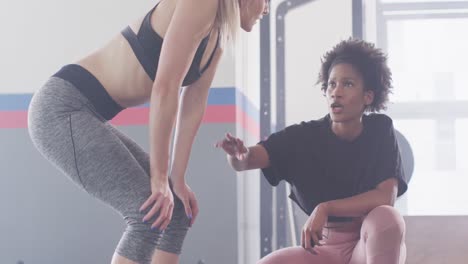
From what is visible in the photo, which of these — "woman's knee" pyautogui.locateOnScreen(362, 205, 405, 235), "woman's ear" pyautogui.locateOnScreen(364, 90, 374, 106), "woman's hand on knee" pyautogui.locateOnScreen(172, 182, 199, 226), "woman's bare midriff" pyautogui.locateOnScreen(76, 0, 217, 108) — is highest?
"woman's bare midriff" pyautogui.locateOnScreen(76, 0, 217, 108)

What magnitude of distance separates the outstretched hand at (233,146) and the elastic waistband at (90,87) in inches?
13.7

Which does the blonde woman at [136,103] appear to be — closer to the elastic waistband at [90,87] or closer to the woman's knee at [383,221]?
the elastic waistband at [90,87]

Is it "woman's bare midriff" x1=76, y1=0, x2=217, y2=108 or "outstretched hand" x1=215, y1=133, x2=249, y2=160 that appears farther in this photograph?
"outstretched hand" x1=215, y1=133, x2=249, y2=160

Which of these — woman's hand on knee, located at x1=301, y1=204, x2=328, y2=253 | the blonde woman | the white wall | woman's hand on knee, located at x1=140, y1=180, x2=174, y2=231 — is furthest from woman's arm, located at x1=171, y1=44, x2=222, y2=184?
the white wall

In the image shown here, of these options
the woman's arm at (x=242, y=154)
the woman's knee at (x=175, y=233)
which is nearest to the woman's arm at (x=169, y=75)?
the woman's knee at (x=175, y=233)

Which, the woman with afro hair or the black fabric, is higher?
the black fabric

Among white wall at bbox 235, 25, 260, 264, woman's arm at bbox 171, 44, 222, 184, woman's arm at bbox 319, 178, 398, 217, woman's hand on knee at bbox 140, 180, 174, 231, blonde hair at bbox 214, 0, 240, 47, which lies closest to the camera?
woman's hand on knee at bbox 140, 180, 174, 231

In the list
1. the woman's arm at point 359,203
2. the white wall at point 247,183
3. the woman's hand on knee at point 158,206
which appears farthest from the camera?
the white wall at point 247,183

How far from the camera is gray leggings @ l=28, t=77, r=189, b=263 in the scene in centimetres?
138

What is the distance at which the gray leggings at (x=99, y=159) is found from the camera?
4.53 feet

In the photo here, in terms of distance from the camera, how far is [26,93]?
301 cm

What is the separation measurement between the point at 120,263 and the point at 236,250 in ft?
4.87

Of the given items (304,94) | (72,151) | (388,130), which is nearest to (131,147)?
(72,151)

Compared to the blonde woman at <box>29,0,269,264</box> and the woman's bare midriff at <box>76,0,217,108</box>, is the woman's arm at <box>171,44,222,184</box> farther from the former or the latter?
the woman's bare midriff at <box>76,0,217,108</box>
